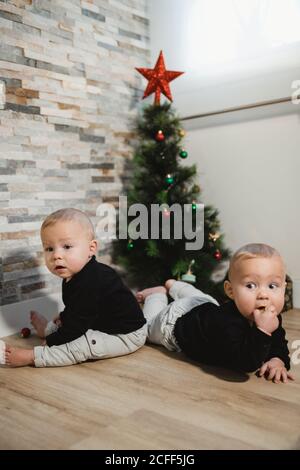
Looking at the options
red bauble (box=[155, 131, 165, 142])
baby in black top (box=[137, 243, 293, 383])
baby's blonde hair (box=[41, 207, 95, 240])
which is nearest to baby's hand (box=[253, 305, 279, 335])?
baby in black top (box=[137, 243, 293, 383])

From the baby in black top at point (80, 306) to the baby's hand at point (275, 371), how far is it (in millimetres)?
516

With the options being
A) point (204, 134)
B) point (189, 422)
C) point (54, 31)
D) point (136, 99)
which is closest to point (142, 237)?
point (204, 134)

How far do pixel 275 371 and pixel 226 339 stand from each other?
211 millimetres

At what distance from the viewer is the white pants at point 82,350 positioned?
1.75 meters

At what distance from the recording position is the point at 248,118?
8.87ft

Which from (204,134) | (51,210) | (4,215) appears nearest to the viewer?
(4,215)

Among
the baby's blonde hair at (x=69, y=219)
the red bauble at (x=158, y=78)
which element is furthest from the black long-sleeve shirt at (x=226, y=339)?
the red bauble at (x=158, y=78)

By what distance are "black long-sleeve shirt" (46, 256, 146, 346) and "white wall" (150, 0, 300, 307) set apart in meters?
1.15

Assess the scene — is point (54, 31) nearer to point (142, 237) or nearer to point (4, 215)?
point (4, 215)

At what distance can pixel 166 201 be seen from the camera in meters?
2.62

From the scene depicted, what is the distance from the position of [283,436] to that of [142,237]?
160 cm

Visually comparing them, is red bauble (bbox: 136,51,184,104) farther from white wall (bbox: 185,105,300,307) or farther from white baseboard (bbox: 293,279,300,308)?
white baseboard (bbox: 293,279,300,308)

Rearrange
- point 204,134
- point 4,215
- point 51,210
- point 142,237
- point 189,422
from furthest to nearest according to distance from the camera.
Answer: point 204,134 → point 142,237 → point 51,210 → point 4,215 → point 189,422

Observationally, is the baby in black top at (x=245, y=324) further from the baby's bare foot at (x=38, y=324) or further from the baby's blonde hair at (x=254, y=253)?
the baby's bare foot at (x=38, y=324)
